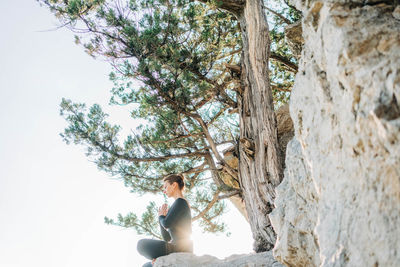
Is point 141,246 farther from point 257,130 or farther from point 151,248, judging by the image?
point 257,130

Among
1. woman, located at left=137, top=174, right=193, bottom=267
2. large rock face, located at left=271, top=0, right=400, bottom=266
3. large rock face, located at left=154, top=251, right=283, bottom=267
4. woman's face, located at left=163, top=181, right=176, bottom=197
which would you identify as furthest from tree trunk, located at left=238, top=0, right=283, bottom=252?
large rock face, located at left=271, top=0, right=400, bottom=266

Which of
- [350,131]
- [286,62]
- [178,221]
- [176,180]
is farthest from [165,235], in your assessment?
[286,62]

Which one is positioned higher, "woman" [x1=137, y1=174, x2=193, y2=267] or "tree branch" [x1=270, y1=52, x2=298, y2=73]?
→ "tree branch" [x1=270, y1=52, x2=298, y2=73]

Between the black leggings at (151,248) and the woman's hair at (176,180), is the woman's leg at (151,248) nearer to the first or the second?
the black leggings at (151,248)

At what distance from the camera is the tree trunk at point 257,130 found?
423 cm

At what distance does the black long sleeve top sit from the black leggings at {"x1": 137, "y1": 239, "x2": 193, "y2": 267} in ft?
0.27

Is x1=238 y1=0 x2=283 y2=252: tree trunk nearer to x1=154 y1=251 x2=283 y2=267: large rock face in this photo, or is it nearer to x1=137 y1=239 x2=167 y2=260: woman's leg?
x1=154 y1=251 x2=283 y2=267: large rock face

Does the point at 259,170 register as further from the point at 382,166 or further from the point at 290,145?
the point at 382,166

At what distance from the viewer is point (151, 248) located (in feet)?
11.4

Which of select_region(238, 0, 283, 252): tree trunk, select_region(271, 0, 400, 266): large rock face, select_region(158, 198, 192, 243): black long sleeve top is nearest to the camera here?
select_region(271, 0, 400, 266): large rock face

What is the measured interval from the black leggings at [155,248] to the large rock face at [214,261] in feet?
0.56

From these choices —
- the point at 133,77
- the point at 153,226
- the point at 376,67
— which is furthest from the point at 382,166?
the point at 153,226

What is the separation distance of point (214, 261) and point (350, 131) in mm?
2298

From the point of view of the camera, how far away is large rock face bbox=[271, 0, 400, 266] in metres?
1.31
